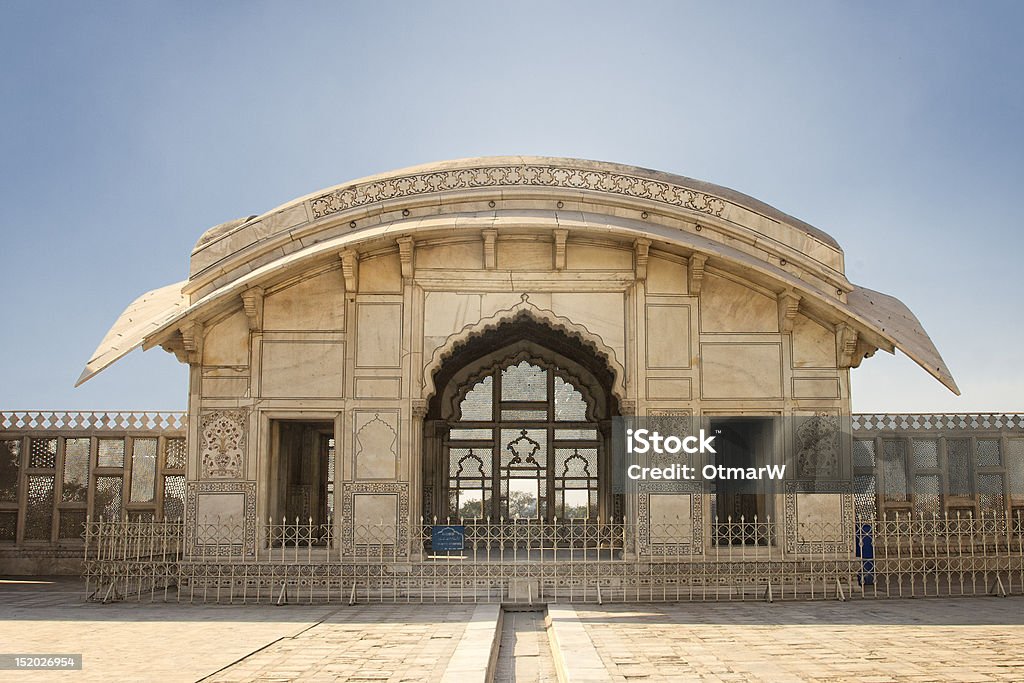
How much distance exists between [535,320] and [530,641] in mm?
4346

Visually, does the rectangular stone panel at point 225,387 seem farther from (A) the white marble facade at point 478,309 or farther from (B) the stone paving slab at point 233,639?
(B) the stone paving slab at point 233,639

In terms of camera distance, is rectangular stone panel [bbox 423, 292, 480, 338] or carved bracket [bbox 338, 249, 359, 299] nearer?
carved bracket [bbox 338, 249, 359, 299]

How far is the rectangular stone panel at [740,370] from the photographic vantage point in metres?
11.6

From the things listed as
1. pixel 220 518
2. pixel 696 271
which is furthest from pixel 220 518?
pixel 696 271

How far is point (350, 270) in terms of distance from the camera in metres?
11.5

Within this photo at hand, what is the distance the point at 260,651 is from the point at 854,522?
727 cm

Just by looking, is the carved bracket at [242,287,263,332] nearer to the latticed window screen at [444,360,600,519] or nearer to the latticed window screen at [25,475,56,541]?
the latticed window screen at [444,360,600,519]

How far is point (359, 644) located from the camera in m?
7.91

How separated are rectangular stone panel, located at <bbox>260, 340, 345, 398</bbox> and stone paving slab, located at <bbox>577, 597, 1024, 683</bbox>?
410 centimetres

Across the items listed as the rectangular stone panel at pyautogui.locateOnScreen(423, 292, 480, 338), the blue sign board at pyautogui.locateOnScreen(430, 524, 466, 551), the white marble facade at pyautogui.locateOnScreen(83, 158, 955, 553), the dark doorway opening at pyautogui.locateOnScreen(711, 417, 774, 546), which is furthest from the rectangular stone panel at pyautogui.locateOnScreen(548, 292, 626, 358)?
the blue sign board at pyautogui.locateOnScreen(430, 524, 466, 551)

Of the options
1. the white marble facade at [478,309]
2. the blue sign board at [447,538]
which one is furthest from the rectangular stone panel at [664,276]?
the blue sign board at [447,538]

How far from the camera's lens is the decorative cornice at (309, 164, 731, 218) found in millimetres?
11492

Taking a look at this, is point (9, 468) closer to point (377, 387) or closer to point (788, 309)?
point (377, 387)

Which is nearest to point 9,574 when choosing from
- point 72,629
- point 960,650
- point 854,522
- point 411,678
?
point 72,629
